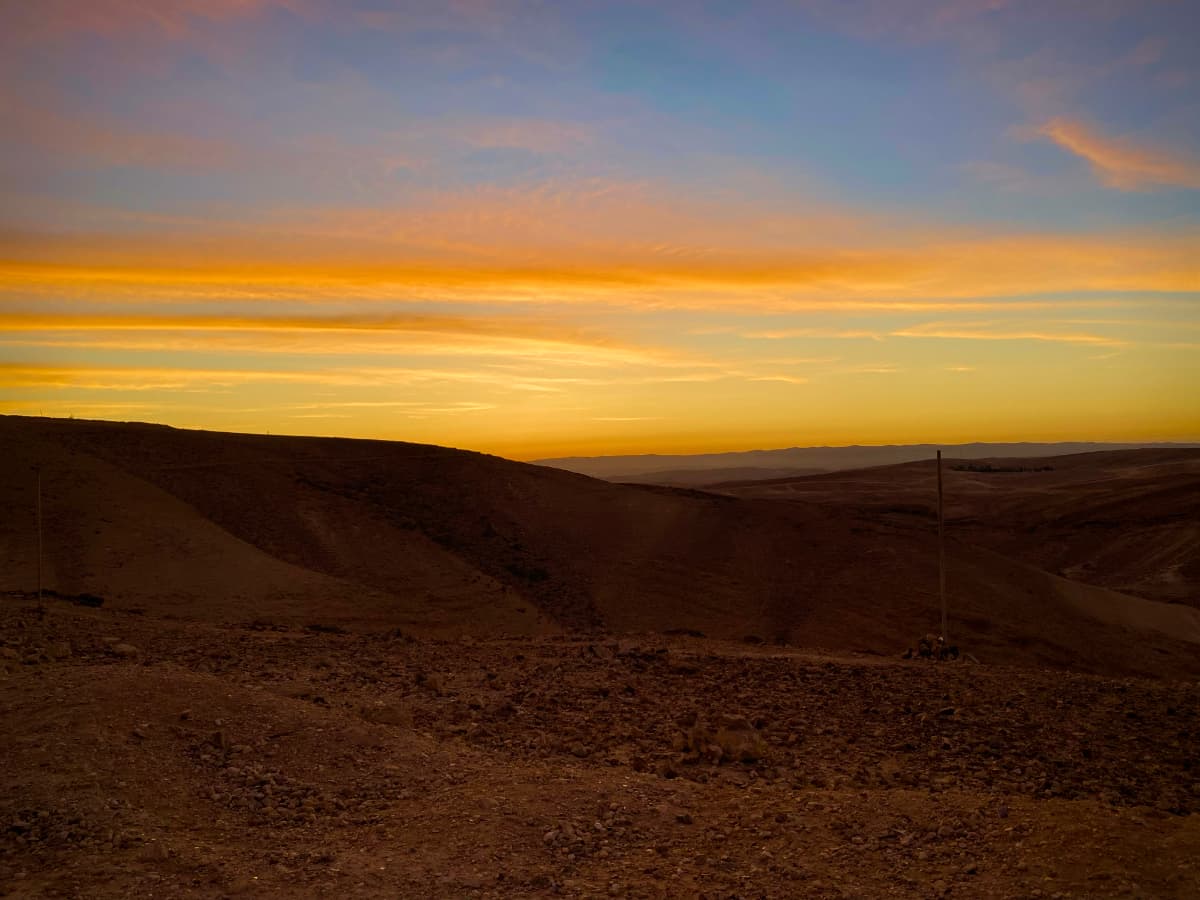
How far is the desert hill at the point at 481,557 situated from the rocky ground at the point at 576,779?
1018 cm

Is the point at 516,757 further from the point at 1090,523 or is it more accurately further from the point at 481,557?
the point at 1090,523

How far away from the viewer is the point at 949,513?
2274 inches

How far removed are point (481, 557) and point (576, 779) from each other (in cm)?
1993

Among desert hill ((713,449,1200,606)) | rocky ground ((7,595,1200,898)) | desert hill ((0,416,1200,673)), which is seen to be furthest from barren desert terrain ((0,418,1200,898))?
desert hill ((713,449,1200,606))

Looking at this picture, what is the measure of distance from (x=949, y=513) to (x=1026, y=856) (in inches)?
2156

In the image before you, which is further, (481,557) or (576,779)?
(481,557)

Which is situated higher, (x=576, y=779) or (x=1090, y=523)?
(x=576, y=779)

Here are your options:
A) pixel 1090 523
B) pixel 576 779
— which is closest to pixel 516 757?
pixel 576 779

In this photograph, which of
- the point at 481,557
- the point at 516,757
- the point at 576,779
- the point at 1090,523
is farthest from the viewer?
the point at 1090,523

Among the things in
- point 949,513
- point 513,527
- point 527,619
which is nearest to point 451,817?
point 527,619

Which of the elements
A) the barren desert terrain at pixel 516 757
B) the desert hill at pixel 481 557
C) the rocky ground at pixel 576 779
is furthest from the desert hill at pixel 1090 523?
the rocky ground at pixel 576 779

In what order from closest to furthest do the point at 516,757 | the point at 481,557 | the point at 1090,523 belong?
the point at 516,757 < the point at 481,557 < the point at 1090,523

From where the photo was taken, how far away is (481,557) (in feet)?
88.9

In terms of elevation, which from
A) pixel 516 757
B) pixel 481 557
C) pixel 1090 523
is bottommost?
pixel 1090 523
